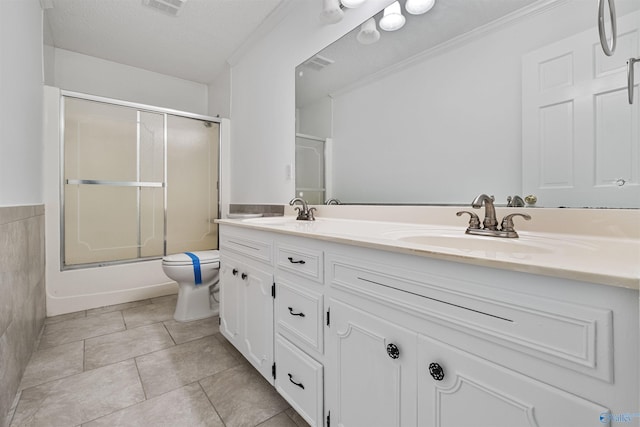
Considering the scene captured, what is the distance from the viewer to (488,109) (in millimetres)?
1096

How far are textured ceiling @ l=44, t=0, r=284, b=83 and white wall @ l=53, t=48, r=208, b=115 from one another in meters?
0.09

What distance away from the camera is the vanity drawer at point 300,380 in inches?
37.3

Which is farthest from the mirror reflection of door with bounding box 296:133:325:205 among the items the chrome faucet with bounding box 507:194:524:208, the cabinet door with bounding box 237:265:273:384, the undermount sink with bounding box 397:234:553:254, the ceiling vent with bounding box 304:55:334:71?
the chrome faucet with bounding box 507:194:524:208

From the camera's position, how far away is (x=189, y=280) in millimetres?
2053

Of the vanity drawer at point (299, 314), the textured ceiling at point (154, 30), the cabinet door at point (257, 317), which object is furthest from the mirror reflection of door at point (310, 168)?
the textured ceiling at point (154, 30)

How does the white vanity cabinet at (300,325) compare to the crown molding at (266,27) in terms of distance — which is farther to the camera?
the crown molding at (266,27)

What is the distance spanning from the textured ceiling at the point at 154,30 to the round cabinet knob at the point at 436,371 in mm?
2526

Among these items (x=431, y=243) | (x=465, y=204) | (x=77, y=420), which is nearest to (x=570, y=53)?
(x=465, y=204)

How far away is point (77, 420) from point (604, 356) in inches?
65.6

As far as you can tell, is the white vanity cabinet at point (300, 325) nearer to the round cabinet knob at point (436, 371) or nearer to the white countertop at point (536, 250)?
the white countertop at point (536, 250)

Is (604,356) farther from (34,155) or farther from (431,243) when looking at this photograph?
(34,155)

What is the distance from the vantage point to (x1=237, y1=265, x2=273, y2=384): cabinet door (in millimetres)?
1214

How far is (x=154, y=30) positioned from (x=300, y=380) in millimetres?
2971

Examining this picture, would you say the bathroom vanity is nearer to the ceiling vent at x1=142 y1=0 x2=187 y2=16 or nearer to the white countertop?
the white countertop
